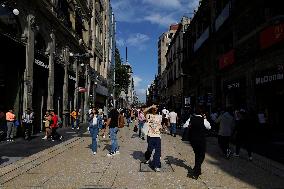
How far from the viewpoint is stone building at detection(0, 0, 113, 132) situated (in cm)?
1797

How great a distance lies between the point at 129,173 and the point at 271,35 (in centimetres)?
1414

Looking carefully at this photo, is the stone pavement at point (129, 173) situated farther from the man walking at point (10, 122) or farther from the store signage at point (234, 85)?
the store signage at point (234, 85)

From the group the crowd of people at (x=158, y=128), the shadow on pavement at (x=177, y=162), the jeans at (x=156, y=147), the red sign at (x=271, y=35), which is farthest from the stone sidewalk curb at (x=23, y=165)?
the red sign at (x=271, y=35)

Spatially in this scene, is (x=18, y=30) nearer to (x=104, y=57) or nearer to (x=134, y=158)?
(x=134, y=158)

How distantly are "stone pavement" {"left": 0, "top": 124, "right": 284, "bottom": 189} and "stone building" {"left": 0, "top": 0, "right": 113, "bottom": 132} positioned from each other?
291 inches

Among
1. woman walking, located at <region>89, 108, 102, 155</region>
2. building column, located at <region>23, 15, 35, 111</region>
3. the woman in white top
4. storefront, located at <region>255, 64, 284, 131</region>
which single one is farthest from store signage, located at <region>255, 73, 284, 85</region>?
building column, located at <region>23, 15, 35, 111</region>

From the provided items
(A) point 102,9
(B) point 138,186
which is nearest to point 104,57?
(A) point 102,9

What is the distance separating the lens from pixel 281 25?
1852 centimetres

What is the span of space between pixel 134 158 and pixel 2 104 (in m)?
9.46

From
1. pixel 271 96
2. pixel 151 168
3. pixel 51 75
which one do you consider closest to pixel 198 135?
pixel 151 168

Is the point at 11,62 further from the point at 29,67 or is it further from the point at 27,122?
the point at 27,122

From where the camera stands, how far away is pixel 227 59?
28.5 meters

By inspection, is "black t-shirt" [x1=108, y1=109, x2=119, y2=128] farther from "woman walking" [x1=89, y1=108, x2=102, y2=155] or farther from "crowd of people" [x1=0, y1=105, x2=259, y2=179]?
"woman walking" [x1=89, y1=108, x2=102, y2=155]

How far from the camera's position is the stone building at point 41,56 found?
1797cm
